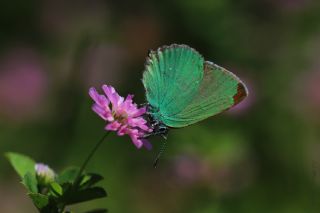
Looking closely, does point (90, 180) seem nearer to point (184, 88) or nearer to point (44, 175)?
point (44, 175)

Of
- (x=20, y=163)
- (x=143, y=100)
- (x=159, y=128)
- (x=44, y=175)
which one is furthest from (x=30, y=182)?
(x=143, y=100)

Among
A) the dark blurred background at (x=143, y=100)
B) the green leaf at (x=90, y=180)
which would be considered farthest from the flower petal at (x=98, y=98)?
the dark blurred background at (x=143, y=100)

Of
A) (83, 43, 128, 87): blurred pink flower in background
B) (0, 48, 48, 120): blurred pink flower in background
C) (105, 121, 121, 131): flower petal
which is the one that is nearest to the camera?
(105, 121, 121, 131): flower petal

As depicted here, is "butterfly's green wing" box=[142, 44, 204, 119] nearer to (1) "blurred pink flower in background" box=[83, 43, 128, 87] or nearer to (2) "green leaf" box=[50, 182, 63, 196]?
(2) "green leaf" box=[50, 182, 63, 196]

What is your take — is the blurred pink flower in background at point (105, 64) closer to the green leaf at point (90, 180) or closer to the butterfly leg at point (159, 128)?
the butterfly leg at point (159, 128)

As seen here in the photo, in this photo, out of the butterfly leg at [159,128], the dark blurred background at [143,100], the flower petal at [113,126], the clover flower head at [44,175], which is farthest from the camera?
the dark blurred background at [143,100]

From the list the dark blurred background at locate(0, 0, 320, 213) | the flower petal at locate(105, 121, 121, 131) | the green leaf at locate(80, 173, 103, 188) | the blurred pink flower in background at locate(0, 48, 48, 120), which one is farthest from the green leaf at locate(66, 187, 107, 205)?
the blurred pink flower in background at locate(0, 48, 48, 120)
